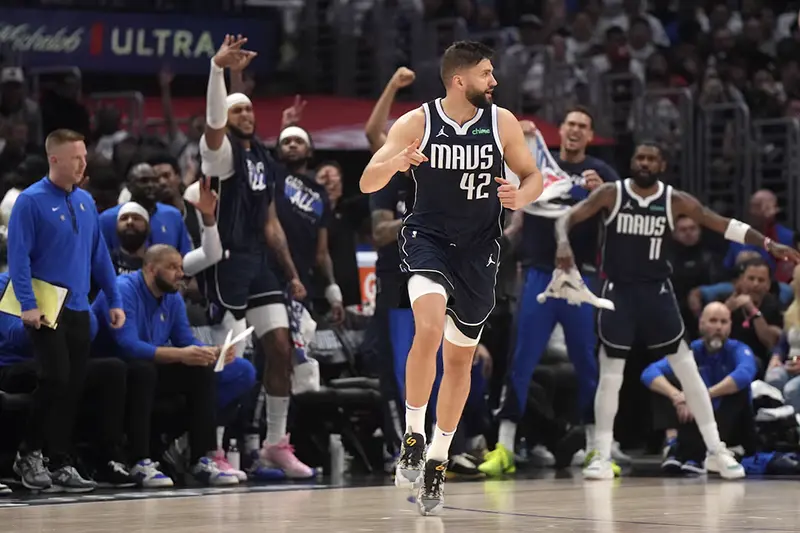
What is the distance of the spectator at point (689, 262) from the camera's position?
13578mm

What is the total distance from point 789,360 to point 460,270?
454 centimetres

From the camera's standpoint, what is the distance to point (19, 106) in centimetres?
1488

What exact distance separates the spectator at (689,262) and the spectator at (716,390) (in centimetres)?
238

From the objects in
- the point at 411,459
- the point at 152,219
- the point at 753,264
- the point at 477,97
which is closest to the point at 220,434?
the point at 152,219

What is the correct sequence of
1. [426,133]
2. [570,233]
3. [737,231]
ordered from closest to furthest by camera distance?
[426,133] < [737,231] < [570,233]

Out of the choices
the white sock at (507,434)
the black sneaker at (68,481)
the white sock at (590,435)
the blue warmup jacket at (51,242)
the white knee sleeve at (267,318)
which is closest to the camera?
the blue warmup jacket at (51,242)

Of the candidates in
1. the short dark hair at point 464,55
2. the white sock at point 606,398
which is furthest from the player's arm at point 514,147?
the white sock at point 606,398

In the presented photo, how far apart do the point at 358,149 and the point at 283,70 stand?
3.28 metres

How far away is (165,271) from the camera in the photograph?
9.63 meters

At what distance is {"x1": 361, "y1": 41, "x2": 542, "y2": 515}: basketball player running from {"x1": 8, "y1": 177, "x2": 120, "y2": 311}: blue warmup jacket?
7.78 feet

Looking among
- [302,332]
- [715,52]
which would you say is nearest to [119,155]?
[302,332]

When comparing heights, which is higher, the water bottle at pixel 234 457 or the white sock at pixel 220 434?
the white sock at pixel 220 434

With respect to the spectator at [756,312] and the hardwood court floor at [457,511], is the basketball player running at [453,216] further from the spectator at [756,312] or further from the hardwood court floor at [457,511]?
the spectator at [756,312]

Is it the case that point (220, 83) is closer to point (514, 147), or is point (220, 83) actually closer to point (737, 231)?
point (514, 147)
